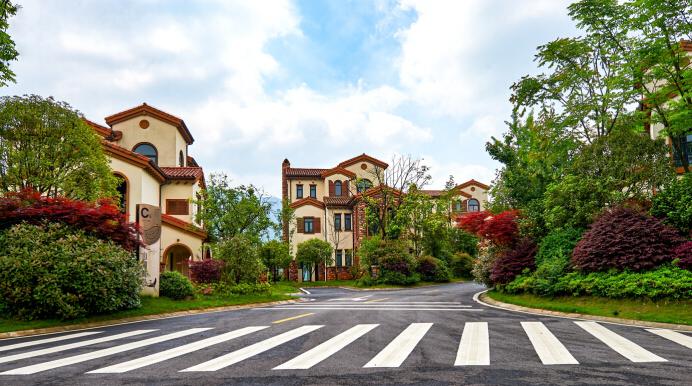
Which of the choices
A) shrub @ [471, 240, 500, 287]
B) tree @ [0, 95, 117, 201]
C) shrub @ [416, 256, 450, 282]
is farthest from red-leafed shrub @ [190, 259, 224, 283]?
shrub @ [416, 256, 450, 282]

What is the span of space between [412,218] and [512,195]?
15.7 meters

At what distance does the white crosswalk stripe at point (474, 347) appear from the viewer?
22.9 feet

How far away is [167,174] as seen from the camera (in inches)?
1178

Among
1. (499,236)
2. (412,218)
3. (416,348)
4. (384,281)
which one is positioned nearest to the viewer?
(416,348)

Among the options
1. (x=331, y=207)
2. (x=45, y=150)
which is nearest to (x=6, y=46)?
(x=45, y=150)

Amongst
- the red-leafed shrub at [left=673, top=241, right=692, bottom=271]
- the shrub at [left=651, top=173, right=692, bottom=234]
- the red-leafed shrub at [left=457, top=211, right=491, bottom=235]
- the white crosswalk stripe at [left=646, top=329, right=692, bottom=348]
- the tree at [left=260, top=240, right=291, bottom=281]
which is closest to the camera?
the white crosswalk stripe at [left=646, top=329, right=692, bottom=348]

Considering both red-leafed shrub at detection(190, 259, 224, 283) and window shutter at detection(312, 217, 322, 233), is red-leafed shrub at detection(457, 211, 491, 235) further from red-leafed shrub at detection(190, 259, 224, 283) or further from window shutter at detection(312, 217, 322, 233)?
window shutter at detection(312, 217, 322, 233)

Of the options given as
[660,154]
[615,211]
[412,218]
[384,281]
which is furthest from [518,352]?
[412,218]

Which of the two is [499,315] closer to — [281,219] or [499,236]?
[499,236]

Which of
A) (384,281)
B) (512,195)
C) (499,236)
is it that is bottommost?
(384,281)

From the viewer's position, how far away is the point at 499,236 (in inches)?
805

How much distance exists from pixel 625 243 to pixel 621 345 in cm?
716

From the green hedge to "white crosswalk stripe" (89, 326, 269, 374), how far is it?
9.76 meters

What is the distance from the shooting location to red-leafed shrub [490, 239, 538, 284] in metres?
19.1
